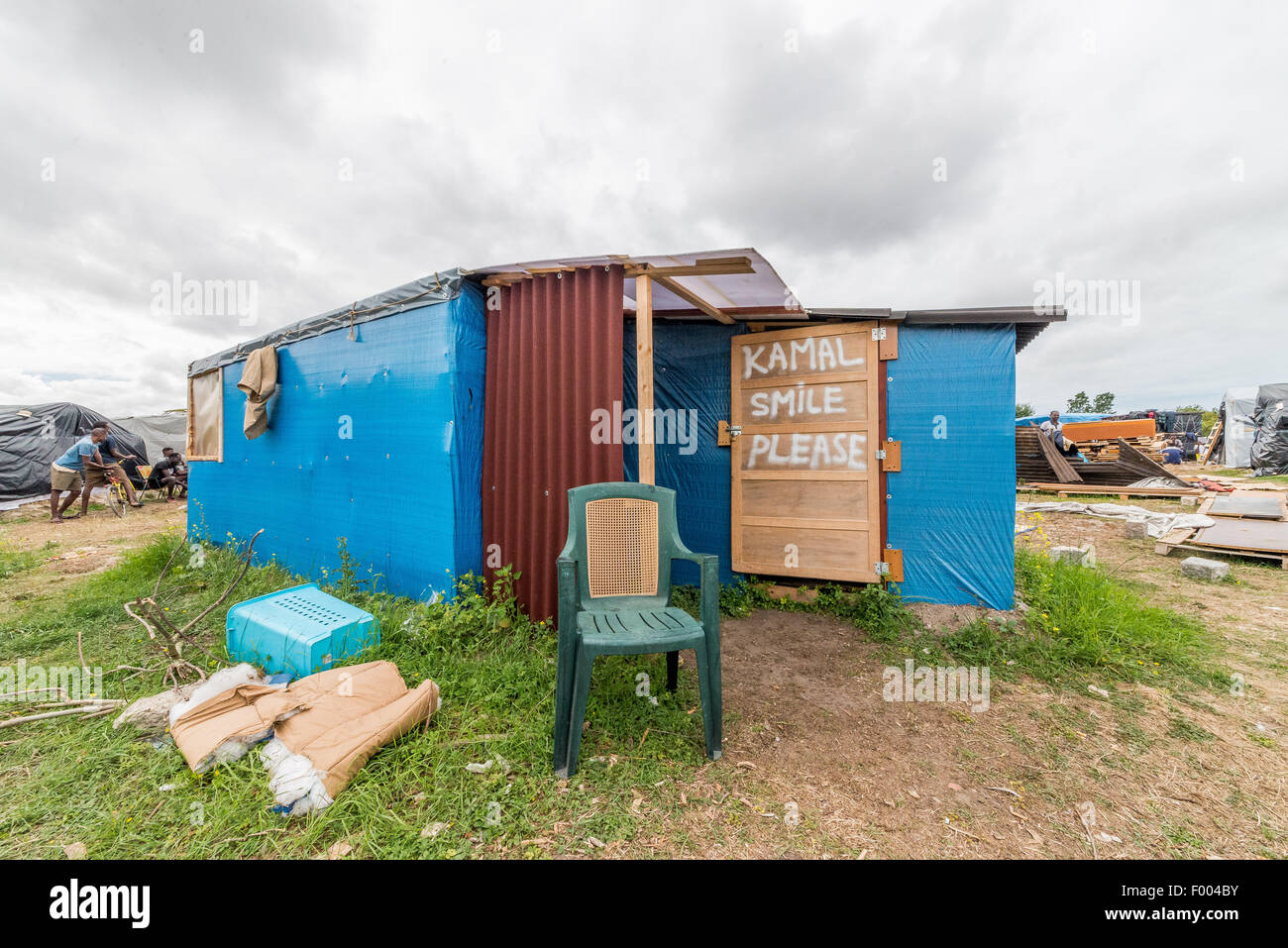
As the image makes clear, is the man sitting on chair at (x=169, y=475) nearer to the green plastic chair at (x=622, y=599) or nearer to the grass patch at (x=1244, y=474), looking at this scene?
the green plastic chair at (x=622, y=599)

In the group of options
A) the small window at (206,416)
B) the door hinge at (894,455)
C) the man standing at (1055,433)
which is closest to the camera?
the door hinge at (894,455)

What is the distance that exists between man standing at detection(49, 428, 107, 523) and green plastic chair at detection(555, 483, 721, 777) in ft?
40.9

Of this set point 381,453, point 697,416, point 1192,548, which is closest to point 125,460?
point 381,453

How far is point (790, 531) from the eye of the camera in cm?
452

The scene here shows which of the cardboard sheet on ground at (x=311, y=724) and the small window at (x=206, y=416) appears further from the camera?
the small window at (x=206, y=416)

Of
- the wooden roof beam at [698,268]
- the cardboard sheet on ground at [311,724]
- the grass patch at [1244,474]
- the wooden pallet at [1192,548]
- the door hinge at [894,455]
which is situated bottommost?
the cardboard sheet on ground at [311,724]

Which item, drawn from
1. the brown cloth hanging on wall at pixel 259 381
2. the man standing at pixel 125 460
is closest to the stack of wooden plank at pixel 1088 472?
the brown cloth hanging on wall at pixel 259 381

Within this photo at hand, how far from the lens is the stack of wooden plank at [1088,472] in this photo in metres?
10.4

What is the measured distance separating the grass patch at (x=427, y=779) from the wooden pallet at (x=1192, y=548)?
7165mm

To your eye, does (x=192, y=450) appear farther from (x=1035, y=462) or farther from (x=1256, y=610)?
(x=1035, y=462)

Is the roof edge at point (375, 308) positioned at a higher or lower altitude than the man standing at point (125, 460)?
higher

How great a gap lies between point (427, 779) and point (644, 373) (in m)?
2.57

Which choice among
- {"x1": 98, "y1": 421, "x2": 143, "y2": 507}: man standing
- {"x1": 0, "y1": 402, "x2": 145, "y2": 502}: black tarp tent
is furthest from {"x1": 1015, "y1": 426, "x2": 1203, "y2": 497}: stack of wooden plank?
{"x1": 0, "y1": 402, "x2": 145, "y2": 502}: black tarp tent

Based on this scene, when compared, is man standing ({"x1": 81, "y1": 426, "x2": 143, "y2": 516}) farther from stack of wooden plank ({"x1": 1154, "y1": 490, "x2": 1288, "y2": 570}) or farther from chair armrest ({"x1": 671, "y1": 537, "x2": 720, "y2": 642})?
stack of wooden plank ({"x1": 1154, "y1": 490, "x2": 1288, "y2": 570})
